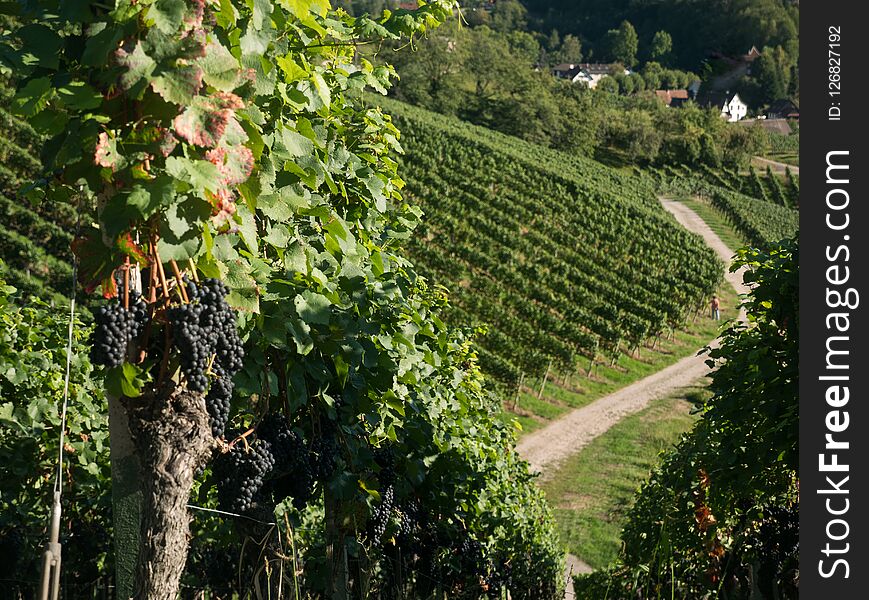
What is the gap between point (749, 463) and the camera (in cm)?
486

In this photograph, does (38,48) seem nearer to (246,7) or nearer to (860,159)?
(246,7)

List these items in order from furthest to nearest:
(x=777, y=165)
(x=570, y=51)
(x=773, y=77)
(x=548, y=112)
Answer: (x=570, y=51)
(x=773, y=77)
(x=777, y=165)
(x=548, y=112)

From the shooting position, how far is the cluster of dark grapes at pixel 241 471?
285 cm

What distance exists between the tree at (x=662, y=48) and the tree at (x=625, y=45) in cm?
297

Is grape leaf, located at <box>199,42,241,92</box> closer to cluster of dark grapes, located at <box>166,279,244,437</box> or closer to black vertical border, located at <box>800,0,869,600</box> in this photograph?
cluster of dark grapes, located at <box>166,279,244,437</box>

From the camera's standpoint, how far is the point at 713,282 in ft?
106

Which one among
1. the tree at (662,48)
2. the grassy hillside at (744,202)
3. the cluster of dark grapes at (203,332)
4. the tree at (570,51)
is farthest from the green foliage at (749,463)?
the tree at (662,48)

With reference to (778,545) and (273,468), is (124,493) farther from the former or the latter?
(778,545)

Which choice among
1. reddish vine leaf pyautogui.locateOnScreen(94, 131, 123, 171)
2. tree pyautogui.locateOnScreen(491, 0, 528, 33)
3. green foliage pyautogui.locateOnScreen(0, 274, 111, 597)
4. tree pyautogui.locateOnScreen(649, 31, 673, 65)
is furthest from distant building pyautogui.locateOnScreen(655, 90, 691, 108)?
reddish vine leaf pyautogui.locateOnScreen(94, 131, 123, 171)

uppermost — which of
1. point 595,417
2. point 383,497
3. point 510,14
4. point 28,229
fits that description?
point 510,14

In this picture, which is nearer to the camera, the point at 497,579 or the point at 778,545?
the point at 778,545

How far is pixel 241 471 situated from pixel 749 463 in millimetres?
3174

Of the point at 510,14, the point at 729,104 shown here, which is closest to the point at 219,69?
the point at 729,104

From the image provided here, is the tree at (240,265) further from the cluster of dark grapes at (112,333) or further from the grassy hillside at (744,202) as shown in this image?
the grassy hillside at (744,202)
